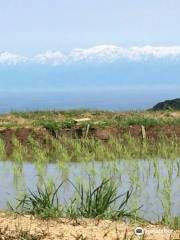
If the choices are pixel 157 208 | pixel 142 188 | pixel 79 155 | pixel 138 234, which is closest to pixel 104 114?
pixel 79 155

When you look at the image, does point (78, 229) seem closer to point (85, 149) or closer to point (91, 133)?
point (85, 149)

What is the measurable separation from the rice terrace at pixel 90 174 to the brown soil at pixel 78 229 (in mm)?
12

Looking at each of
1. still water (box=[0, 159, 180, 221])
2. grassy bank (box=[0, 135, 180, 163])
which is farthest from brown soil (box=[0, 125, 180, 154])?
still water (box=[0, 159, 180, 221])

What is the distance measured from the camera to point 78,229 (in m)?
8.16

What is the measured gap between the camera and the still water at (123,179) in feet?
39.5

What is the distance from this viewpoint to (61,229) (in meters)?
8.16

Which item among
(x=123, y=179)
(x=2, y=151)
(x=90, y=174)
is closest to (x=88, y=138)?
(x=2, y=151)

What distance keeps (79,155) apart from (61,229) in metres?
11.0

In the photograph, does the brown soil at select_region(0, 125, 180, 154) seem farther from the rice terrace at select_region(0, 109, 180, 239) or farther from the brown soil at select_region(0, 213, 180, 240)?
the brown soil at select_region(0, 213, 180, 240)

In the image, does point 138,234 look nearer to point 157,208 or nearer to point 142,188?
point 157,208

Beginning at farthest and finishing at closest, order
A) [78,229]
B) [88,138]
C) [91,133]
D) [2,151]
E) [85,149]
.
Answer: [91,133]
[88,138]
[2,151]
[85,149]
[78,229]

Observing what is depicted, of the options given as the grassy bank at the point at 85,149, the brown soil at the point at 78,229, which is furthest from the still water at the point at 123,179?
the brown soil at the point at 78,229

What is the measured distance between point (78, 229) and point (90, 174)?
22.4 ft

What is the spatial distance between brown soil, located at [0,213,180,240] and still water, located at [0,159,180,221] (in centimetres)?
229
